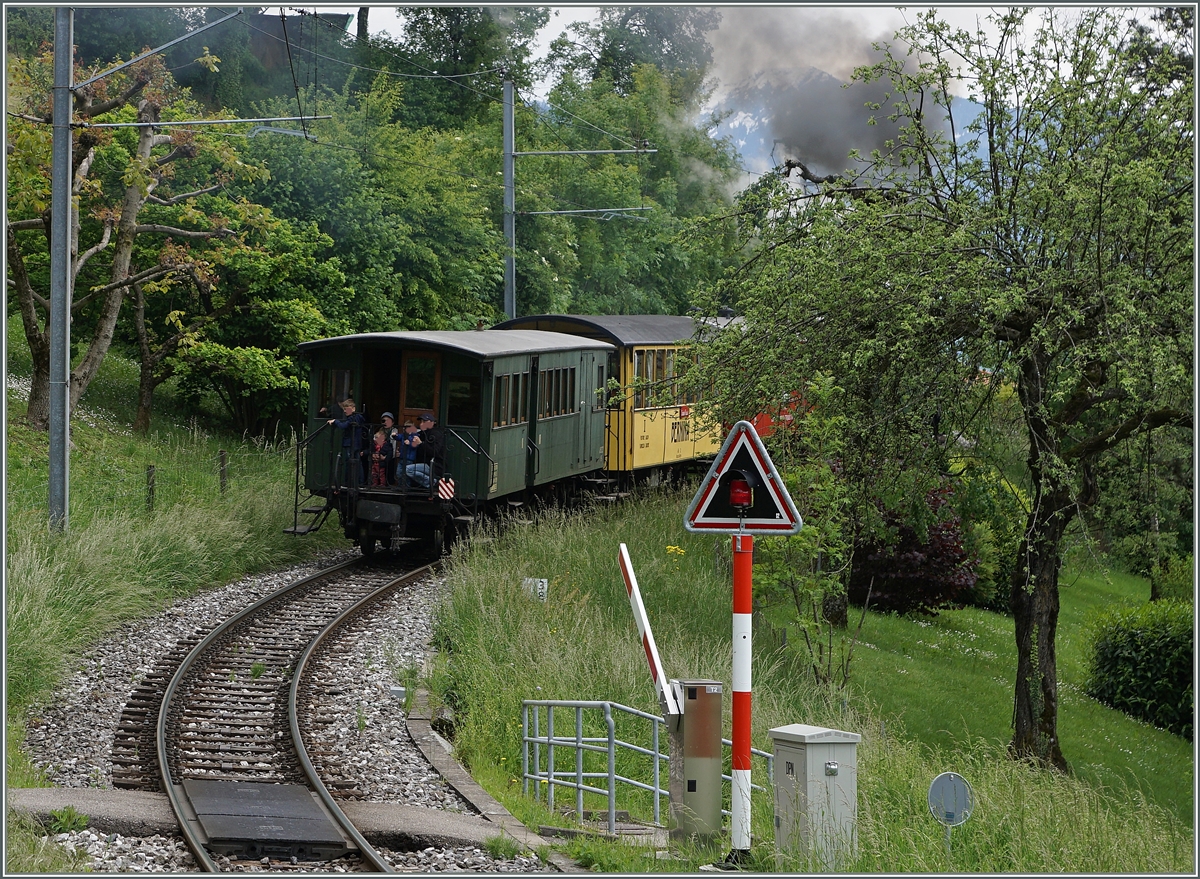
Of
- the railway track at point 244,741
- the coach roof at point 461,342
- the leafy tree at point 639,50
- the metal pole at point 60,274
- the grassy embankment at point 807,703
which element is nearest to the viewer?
the grassy embankment at point 807,703

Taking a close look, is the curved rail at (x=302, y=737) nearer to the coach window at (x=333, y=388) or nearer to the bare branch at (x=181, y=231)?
the coach window at (x=333, y=388)

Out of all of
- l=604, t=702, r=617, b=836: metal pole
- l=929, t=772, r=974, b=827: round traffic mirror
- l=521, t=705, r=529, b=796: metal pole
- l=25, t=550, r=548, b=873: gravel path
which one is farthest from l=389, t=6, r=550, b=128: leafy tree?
l=929, t=772, r=974, b=827: round traffic mirror

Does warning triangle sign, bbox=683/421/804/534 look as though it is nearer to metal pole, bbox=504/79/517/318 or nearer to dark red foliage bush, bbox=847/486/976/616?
dark red foliage bush, bbox=847/486/976/616

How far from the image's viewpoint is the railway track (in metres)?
7.18

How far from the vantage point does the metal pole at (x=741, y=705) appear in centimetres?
639

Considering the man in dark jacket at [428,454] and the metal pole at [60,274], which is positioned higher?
the metal pole at [60,274]

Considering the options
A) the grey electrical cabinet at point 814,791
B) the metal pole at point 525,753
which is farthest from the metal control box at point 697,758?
the metal pole at point 525,753

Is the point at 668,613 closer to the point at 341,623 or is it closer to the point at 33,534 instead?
the point at 341,623

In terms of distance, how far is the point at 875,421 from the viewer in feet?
40.1

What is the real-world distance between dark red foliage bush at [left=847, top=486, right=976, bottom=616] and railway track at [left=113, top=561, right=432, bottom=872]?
10.7 m

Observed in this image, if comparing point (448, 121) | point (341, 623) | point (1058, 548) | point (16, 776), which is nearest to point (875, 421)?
point (1058, 548)

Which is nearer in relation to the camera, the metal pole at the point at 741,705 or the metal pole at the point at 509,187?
the metal pole at the point at 741,705

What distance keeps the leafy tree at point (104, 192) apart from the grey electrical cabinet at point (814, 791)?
14.7 meters

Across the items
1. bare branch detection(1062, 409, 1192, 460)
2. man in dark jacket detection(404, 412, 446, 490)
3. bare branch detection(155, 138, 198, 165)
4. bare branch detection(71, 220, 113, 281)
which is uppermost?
bare branch detection(155, 138, 198, 165)
